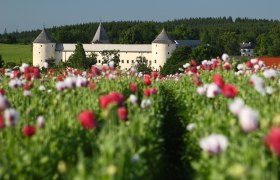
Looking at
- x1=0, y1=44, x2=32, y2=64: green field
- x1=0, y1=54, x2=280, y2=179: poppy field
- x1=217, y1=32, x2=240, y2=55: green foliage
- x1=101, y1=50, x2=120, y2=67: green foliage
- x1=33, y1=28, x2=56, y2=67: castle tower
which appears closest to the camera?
x1=0, y1=54, x2=280, y2=179: poppy field

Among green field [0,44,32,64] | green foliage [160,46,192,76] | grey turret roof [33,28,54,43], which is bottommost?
green field [0,44,32,64]

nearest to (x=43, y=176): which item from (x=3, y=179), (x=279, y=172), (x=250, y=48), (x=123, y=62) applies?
(x=3, y=179)

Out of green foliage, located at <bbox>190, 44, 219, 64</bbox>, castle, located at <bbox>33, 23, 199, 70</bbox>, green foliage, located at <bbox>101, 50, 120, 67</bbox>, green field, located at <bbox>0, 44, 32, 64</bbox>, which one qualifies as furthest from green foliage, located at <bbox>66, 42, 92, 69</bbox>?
green foliage, located at <bbox>190, 44, 219, 64</bbox>

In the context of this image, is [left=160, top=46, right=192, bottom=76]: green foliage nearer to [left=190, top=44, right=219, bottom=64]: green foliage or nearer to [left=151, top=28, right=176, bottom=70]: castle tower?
[left=190, top=44, right=219, bottom=64]: green foliage

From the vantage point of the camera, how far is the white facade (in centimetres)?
10150

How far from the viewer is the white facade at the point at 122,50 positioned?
101500 millimetres

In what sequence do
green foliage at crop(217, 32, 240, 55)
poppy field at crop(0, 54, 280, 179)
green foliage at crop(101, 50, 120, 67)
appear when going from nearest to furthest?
poppy field at crop(0, 54, 280, 179)
green foliage at crop(101, 50, 120, 67)
green foliage at crop(217, 32, 240, 55)

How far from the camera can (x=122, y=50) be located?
355ft

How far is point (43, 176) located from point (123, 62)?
104 m

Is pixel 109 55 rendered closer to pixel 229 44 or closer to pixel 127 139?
pixel 229 44

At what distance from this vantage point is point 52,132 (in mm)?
5754

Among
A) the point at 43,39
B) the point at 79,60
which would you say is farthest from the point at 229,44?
the point at 79,60

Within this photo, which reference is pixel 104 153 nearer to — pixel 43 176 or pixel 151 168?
pixel 43 176

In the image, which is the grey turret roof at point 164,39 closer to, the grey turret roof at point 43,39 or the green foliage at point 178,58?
the grey turret roof at point 43,39
